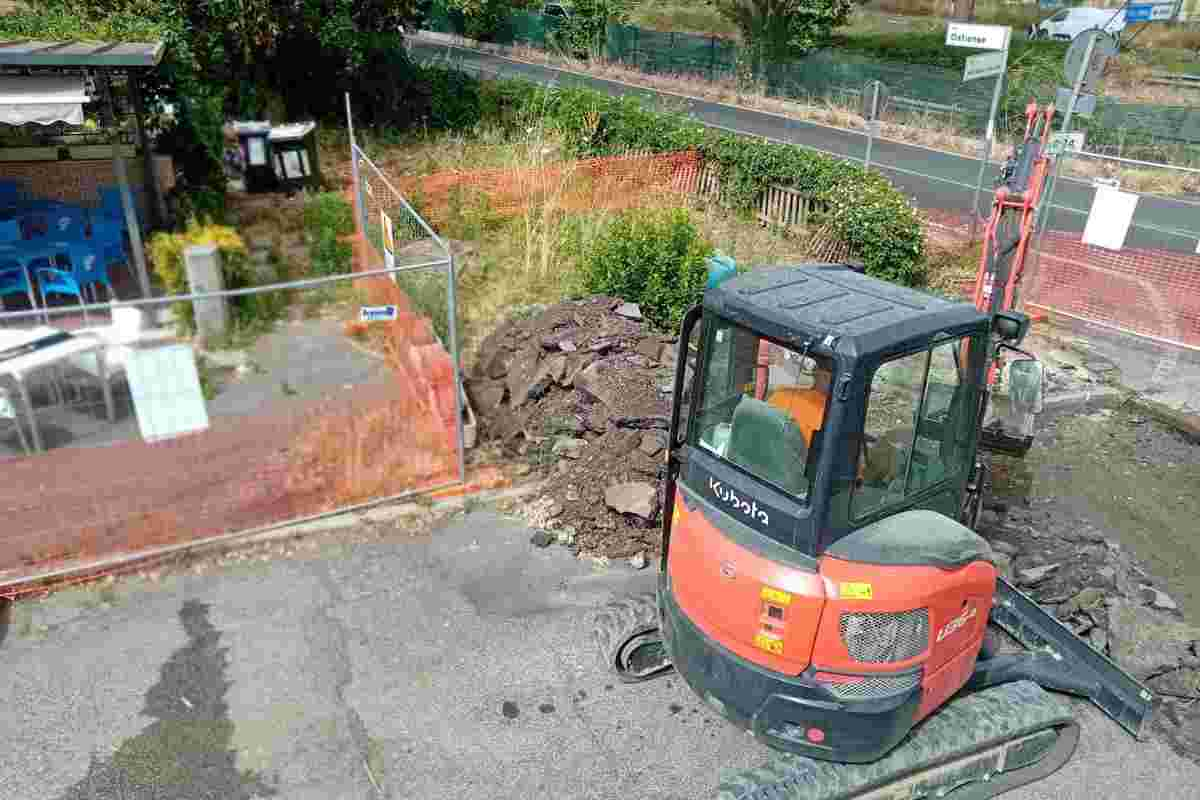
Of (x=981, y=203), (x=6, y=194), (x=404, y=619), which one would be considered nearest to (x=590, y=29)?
(x=981, y=203)

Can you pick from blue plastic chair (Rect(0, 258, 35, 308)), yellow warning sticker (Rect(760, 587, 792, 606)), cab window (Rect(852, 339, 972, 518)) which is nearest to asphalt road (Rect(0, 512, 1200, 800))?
yellow warning sticker (Rect(760, 587, 792, 606))

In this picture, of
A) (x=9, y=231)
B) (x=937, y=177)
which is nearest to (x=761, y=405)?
(x=9, y=231)

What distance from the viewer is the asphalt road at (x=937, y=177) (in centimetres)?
1592

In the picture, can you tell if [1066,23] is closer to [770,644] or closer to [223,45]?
[223,45]

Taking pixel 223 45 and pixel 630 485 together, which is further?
pixel 223 45

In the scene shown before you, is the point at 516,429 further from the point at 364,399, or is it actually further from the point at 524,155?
the point at 524,155

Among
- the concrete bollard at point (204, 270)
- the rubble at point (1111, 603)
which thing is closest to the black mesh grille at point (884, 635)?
the rubble at point (1111, 603)

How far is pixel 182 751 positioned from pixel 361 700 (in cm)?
104

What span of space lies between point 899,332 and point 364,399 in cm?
466

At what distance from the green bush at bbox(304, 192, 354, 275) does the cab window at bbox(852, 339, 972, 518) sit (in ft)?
31.2

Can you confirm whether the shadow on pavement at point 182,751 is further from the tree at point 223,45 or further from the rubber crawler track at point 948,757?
the tree at point 223,45

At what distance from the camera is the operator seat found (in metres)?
4.13

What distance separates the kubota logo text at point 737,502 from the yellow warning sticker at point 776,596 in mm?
325

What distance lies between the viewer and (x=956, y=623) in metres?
4.41
